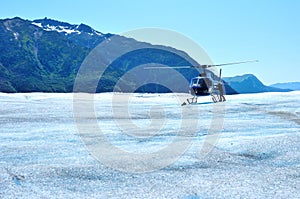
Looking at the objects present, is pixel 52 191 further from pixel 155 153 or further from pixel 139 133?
pixel 139 133

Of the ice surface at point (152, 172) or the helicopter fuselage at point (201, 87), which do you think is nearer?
the ice surface at point (152, 172)

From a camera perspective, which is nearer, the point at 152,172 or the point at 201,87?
the point at 152,172

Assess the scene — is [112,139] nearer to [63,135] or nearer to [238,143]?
[63,135]

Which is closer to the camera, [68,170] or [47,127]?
[68,170]

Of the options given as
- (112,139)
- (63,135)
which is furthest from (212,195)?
(63,135)

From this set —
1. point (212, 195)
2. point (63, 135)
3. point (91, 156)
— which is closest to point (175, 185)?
point (212, 195)

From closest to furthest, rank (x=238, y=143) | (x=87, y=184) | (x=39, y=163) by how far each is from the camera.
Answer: (x=87, y=184)
(x=39, y=163)
(x=238, y=143)

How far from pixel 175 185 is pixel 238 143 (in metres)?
2.64

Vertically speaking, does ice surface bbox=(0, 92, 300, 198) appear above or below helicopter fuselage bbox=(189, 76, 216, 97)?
below

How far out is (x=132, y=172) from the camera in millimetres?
4723

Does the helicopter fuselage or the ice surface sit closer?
the ice surface

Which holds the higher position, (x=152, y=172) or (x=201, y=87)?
(x=201, y=87)

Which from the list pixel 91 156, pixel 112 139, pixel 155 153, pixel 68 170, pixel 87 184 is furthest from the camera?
pixel 112 139

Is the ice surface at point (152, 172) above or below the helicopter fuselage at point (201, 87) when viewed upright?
below
